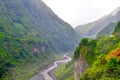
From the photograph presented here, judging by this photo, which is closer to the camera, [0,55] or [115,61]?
[115,61]

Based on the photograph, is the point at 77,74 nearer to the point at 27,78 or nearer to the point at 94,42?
the point at 94,42

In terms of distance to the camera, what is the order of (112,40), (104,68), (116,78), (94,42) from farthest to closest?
(94,42)
(112,40)
(104,68)
(116,78)

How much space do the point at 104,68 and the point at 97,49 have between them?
42.6 m

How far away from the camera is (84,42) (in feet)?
378

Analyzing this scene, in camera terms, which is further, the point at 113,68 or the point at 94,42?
the point at 94,42

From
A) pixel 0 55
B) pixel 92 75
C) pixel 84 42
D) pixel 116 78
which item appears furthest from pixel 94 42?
pixel 0 55

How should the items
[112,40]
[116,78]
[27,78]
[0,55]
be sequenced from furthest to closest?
[27,78] < [0,55] < [112,40] < [116,78]

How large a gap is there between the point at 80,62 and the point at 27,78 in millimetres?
93357

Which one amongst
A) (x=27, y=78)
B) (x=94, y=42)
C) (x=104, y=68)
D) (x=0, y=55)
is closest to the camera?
(x=104, y=68)

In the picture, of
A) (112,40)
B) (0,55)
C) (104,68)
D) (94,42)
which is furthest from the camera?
(0,55)

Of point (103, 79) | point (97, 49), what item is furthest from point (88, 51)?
point (103, 79)

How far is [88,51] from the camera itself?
107500mm

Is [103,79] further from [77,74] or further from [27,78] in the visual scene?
[27,78]

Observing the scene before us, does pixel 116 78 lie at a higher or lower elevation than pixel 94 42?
lower
